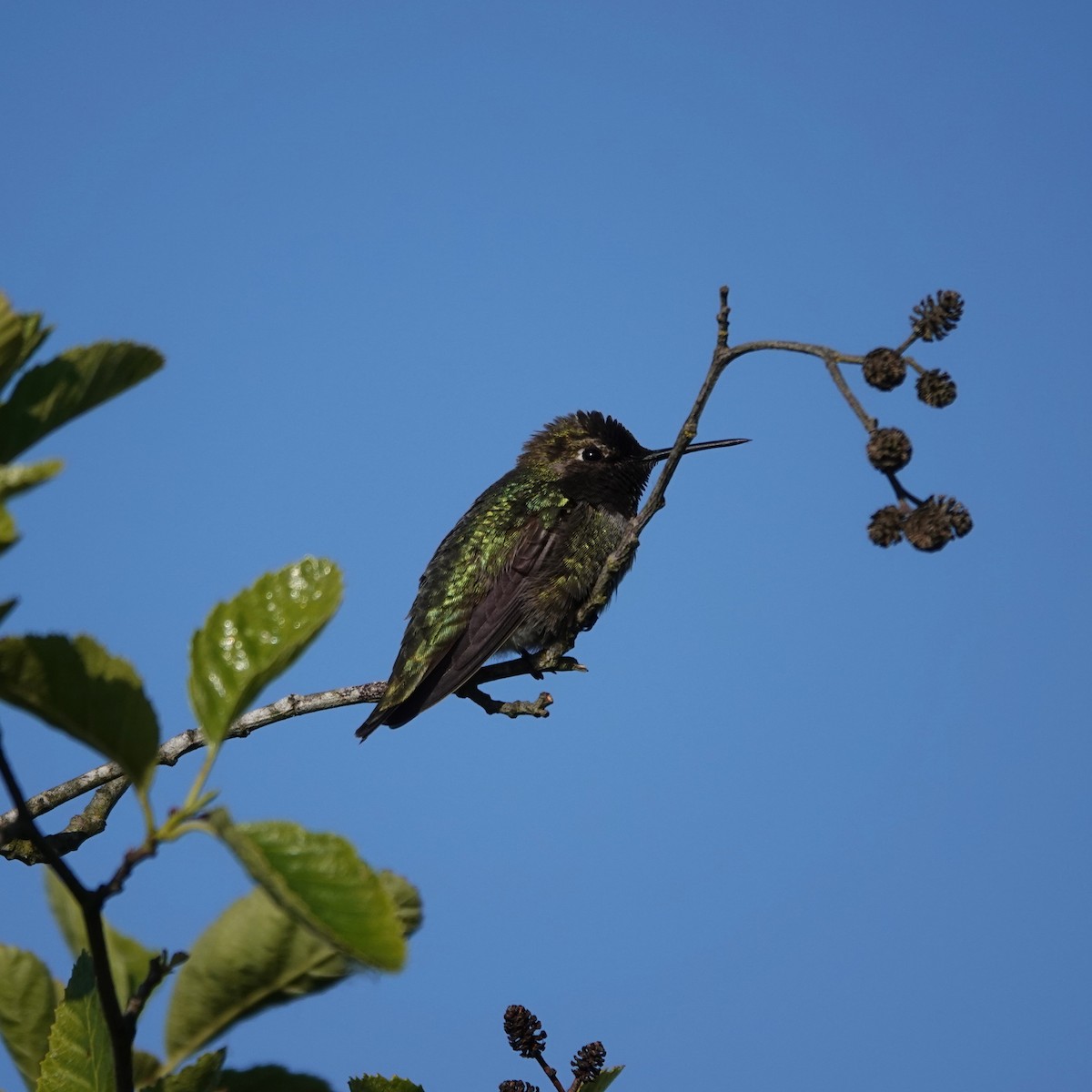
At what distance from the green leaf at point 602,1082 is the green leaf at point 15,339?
1739 millimetres

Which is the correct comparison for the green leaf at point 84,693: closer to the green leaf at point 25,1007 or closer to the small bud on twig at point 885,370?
the green leaf at point 25,1007

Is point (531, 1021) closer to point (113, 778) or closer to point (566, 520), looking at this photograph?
point (113, 778)

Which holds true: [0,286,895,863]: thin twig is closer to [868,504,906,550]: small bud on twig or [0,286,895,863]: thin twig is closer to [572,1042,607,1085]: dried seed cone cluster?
[868,504,906,550]: small bud on twig

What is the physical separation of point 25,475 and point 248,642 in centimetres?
41

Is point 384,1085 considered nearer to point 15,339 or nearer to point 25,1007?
point 25,1007

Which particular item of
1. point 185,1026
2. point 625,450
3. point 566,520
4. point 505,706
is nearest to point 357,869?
point 185,1026

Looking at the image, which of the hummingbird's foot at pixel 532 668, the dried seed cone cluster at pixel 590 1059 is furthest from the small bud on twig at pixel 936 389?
the hummingbird's foot at pixel 532 668

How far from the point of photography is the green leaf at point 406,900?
6.21ft

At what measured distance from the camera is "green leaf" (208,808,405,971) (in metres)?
1.42

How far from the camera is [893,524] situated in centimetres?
337

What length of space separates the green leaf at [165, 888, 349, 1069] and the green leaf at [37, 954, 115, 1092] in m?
0.11

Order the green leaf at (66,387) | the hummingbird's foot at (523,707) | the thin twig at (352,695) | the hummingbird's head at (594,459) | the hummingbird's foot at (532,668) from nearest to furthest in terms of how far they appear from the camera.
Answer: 1. the green leaf at (66,387)
2. the thin twig at (352,695)
3. the hummingbird's foot at (523,707)
4. the hummingbird's foot at (532,668)
5. the hummingbird's head at (594,459)

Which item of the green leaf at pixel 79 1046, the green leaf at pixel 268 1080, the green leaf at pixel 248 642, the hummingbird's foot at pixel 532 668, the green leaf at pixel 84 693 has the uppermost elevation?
the hummingbird's foot at pixel 532 668

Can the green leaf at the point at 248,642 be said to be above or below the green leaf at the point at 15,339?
below
